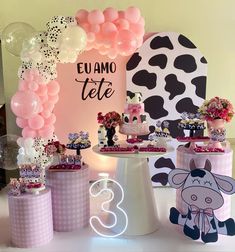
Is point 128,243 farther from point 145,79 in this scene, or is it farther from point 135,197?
point 145,79

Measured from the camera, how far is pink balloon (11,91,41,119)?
3.49 metres

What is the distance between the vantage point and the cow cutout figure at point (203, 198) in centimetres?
268

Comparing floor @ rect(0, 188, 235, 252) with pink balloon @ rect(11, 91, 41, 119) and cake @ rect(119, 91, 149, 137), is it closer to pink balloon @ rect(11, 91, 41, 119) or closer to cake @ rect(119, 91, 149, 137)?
cake @ rect(119, 91, 149, 137)

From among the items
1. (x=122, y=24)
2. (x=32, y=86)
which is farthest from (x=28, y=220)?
(x=122, y=24)

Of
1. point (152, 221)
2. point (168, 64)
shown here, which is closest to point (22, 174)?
point (152, 221)

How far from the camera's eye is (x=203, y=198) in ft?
8.93

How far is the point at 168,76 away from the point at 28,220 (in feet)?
7.16

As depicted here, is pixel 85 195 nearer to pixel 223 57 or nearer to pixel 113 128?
pixel 113 128

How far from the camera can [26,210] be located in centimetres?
270

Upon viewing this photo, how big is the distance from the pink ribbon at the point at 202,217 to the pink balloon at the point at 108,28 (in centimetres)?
181

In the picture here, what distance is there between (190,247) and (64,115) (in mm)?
2073

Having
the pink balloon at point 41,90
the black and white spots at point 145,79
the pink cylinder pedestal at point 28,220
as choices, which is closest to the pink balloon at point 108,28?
the black and white spots at point 145,79

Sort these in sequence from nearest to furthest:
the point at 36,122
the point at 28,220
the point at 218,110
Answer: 1. the point at 28,220
2. the point at 218,110
3. the point at 36,122

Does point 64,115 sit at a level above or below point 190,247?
above
